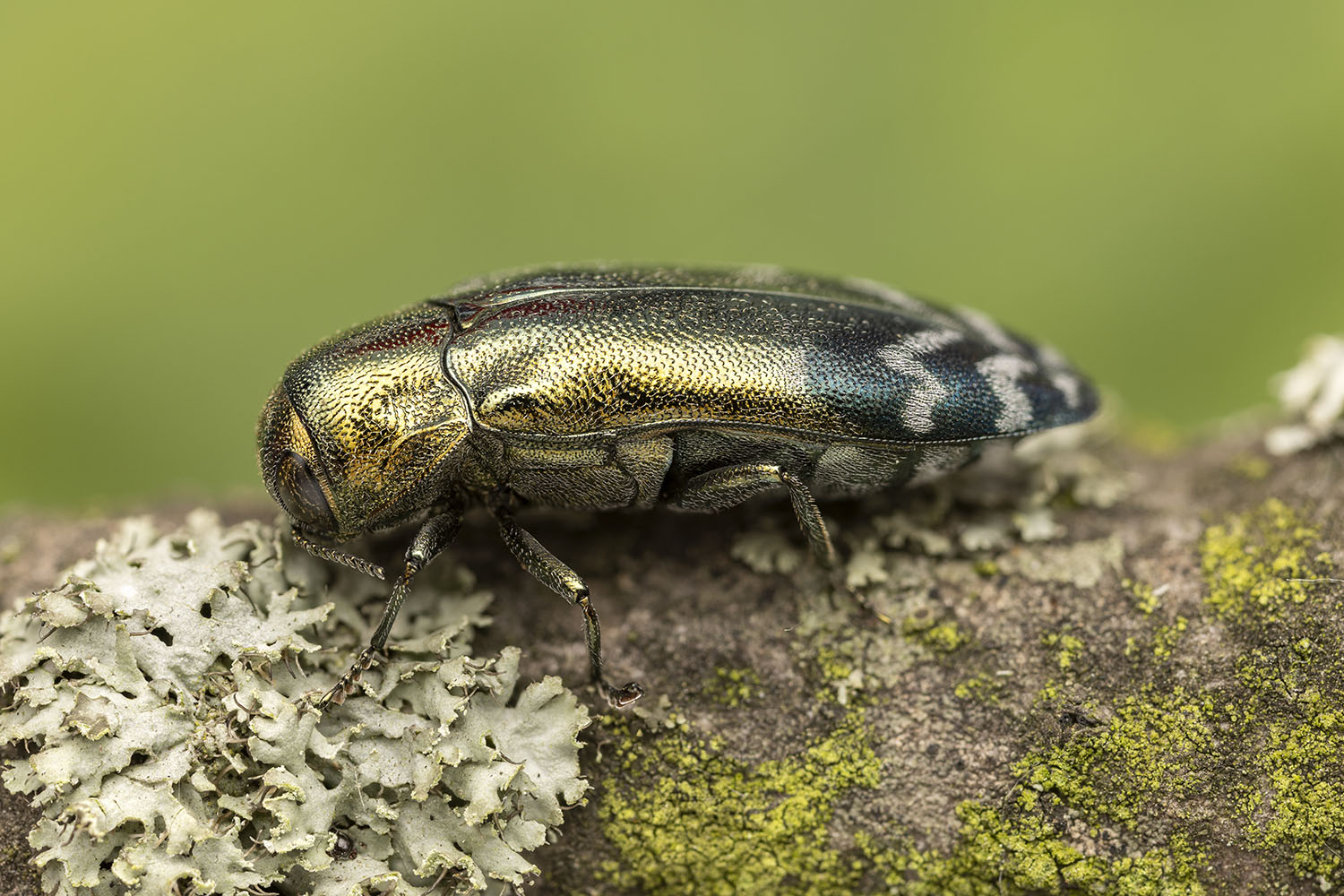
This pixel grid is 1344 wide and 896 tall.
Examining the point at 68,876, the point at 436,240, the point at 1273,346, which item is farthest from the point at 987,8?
the point at 68,876

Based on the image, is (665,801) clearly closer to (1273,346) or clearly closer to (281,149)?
(1273,346)

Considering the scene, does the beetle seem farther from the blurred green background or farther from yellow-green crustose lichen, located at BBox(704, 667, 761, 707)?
the blurred green background

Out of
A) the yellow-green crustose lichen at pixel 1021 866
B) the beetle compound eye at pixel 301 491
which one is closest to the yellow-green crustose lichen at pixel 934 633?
the yellow-green crustose lichen at pixel 1021 866

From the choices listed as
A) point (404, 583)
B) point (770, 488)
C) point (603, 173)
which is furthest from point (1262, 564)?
point (603, 173)

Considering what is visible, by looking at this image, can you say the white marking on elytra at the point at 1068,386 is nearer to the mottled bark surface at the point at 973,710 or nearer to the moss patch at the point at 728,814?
the mottled bark surface at the point at 973,710

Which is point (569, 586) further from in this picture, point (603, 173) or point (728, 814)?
point (603, 173)

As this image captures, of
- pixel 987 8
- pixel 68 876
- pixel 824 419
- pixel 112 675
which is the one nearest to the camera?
pixel 68 876
